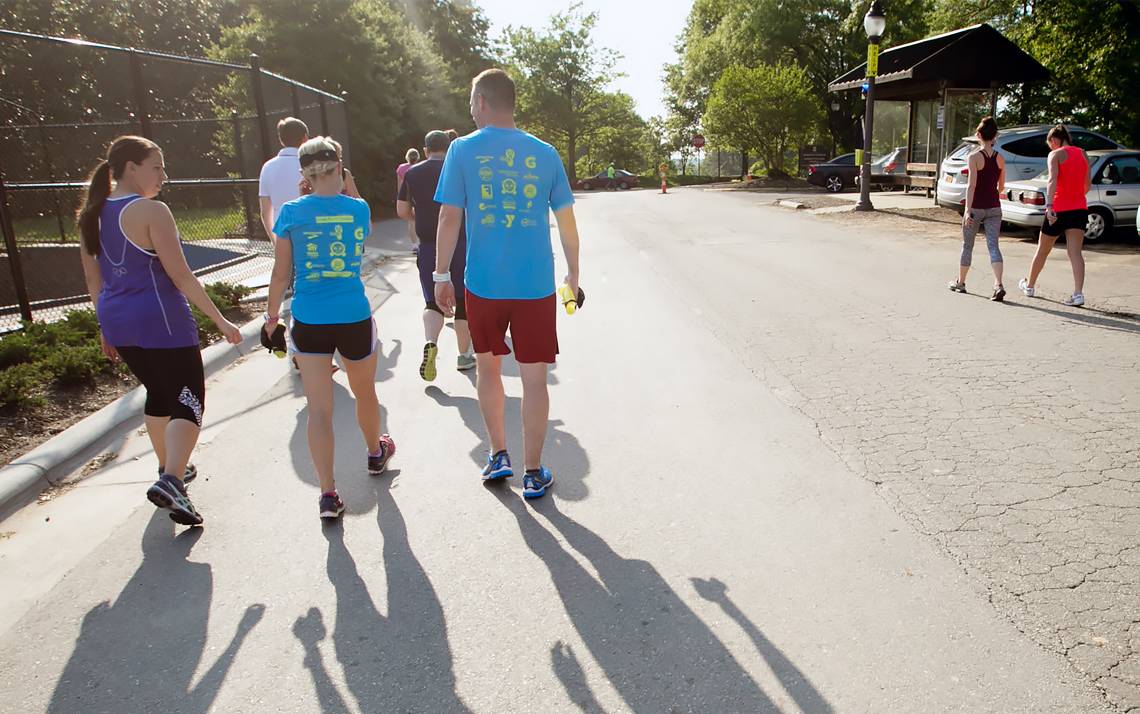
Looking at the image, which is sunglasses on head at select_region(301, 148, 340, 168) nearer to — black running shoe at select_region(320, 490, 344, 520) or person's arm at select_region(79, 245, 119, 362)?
person's arm at select_region(79, 245, 119, 362)

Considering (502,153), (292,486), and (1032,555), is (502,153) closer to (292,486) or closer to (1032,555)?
(292,486)

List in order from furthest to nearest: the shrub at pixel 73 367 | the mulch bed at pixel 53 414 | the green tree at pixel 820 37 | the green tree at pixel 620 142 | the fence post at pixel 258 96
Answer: the green tree at pixel 620 142 < the green tree at pixel 820 37 < the fence post at pixel 258 96 < the shrub at pixel 73 367 < the mulch bed at pixel 53 414

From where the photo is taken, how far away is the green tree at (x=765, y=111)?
35406mm

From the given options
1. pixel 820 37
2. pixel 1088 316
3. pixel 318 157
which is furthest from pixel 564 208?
pixel 820 37

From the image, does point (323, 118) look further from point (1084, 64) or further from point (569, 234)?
point (1084, 64)

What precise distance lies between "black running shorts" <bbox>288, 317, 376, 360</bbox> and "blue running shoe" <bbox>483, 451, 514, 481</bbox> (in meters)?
0.89

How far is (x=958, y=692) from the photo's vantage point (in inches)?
98.9

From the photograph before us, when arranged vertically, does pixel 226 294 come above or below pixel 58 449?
above

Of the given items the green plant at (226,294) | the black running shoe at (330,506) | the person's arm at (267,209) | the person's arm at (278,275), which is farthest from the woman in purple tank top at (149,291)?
the green plant at (226,294)

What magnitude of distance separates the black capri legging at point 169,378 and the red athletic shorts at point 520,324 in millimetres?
1441

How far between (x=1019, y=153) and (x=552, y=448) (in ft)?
47.0

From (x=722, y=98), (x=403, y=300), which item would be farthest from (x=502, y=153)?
(x=722, y=98)

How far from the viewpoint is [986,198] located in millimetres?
8906

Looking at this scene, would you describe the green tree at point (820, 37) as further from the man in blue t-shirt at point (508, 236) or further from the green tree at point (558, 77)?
the man in blue t-shirt at point (508, 236)
